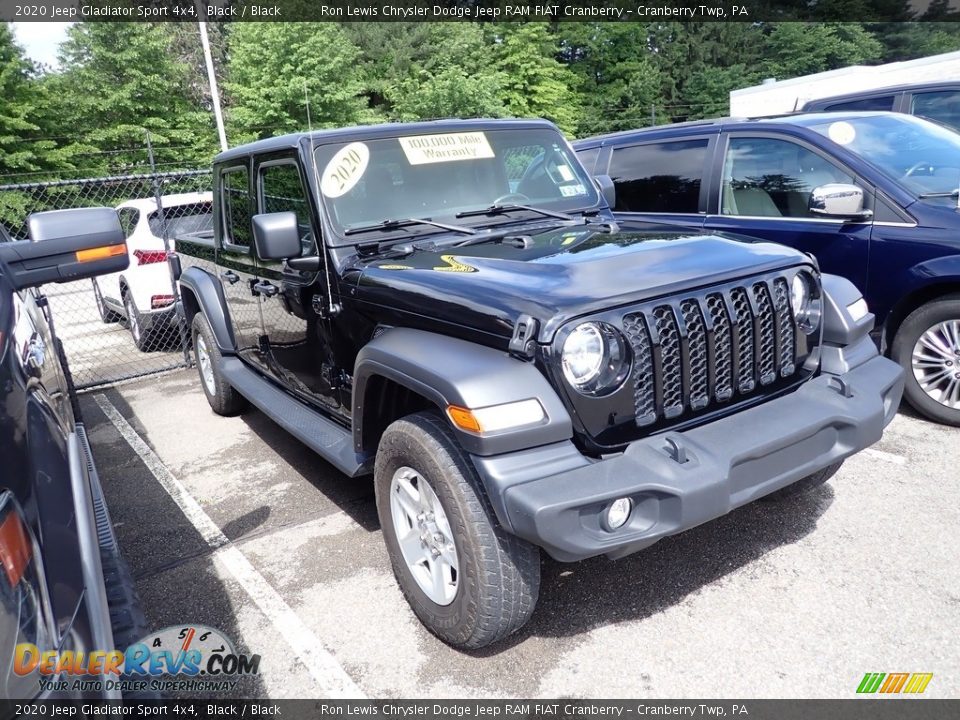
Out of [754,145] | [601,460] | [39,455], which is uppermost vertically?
[754,145]

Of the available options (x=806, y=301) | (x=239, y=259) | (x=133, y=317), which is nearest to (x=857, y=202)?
(x=806, y=301)

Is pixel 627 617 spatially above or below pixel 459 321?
below

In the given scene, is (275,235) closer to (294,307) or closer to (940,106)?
(294,307)

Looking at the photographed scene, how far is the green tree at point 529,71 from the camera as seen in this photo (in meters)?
39.7

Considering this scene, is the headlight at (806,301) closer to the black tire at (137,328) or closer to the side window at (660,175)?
the side window at (660,175)

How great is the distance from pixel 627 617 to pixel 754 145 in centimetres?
379

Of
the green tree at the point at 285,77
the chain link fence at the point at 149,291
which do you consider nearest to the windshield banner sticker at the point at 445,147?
the chain link fence at the point at 149,291

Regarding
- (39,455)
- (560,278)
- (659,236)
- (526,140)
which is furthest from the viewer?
(526,140)

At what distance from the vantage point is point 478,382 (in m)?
2.32

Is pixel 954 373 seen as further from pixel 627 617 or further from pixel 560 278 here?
pixel 560 278

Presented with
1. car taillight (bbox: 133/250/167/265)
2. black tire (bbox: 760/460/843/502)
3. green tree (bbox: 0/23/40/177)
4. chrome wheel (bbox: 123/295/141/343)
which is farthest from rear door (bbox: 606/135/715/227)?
A: green tree (bbox: 0/23/40/177)

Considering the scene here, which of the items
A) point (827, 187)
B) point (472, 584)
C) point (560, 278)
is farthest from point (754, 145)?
point (472, 584)

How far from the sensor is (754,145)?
17.0ft

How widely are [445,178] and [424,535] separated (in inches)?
75.4
